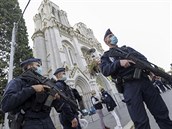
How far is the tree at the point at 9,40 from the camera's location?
10562 mm

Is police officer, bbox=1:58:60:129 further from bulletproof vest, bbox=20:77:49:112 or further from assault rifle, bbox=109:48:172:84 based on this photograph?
assault rifle, bbox=109:48:172:84

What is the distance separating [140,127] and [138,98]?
466mm

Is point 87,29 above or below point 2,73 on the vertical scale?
above

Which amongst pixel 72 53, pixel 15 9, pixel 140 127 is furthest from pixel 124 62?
pixel 72 53

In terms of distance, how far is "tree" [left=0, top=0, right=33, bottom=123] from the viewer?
10.6 m

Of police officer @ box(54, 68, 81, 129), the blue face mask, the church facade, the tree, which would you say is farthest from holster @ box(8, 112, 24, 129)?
the church facade

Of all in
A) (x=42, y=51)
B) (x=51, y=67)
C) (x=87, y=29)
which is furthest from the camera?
(x=87, y=29)

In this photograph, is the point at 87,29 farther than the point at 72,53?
Yes

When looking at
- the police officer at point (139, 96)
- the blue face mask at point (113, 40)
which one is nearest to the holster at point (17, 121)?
the police officer at point (139, 96)

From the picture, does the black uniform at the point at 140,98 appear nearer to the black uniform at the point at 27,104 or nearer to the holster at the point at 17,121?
the black uniform at the point at 27,104

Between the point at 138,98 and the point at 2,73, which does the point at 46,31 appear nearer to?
the point at 2,73

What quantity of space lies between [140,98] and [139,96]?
1.5 inches

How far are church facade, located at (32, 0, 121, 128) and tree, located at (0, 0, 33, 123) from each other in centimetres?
782

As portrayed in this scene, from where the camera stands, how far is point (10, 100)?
252 centimetres
